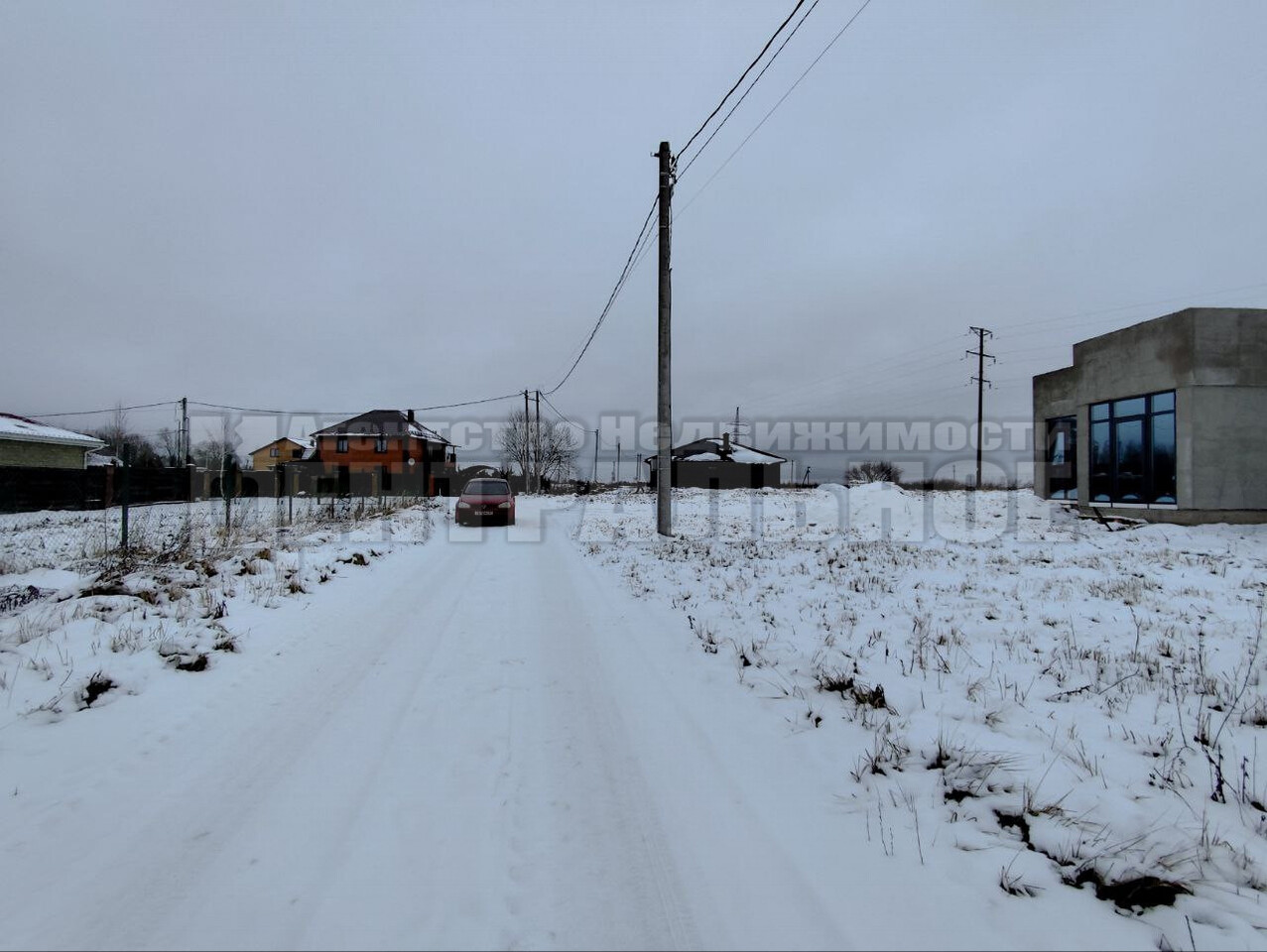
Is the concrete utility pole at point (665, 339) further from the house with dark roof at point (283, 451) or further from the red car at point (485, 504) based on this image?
the house with dark roof at point (283, 451)

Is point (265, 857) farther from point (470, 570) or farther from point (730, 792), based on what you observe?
point (470, 570)

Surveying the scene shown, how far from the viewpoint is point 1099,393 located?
16.5m

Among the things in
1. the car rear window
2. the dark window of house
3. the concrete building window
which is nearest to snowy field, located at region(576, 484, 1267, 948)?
the concrete building window

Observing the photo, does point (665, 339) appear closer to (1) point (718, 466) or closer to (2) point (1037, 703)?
(2) point (1037, 703)

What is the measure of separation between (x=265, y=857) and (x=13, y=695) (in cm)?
314

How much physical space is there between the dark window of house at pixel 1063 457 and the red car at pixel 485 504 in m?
18.7

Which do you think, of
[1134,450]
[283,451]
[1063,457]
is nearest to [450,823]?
[1134,450]

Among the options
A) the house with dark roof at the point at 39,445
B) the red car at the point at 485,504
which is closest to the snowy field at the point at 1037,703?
the red car at the point at 485,504

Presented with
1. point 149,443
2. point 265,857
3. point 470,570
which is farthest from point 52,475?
point 149,443

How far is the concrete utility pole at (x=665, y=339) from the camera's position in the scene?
13.7 meters

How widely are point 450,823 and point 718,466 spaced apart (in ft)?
163

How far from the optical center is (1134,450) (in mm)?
15594

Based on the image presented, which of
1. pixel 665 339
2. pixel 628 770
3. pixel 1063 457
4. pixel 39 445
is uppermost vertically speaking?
pixel 665 339

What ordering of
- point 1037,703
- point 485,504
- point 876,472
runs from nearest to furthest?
point 1037,703, point 485,504, point 876,472
